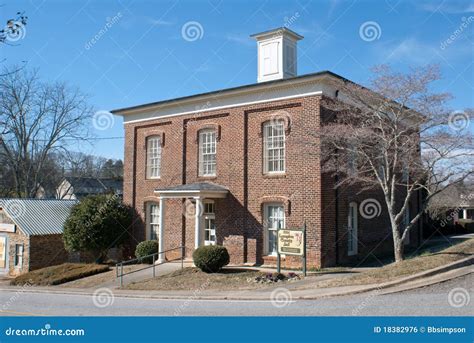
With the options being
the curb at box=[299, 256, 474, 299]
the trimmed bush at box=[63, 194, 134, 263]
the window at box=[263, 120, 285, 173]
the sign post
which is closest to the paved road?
the curb at box=[299, 256, 474, 299]

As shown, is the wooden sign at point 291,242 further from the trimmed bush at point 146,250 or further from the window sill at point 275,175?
the trimmed bush at point 146,250

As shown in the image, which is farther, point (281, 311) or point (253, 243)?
point (253, 243)

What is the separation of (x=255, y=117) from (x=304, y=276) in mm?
7817

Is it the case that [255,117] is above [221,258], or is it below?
above

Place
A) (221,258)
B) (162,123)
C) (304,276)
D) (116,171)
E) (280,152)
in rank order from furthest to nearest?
1. (116,171)
2. (162,123)
3. (280,152)
4. (221,258)
5. (304,276)

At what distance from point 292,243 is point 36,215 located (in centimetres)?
1945

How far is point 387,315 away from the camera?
10164 mm

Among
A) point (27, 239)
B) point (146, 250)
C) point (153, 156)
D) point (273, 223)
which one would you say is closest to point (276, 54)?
point (273, 223)

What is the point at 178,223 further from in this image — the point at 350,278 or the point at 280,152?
the point at 350,278

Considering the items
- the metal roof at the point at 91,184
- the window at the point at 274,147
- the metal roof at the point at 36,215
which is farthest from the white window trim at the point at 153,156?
the metal roof at the point at 91,184

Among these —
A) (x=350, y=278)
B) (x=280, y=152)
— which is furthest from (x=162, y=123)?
(x=350, y=278)

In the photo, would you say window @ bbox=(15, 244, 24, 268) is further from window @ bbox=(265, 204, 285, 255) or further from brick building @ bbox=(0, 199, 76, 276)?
window @ bbox=(265, 204, 285, 255)

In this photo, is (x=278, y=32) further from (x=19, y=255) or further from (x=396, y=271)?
(x=19, y=255)

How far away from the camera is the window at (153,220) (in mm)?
25469
